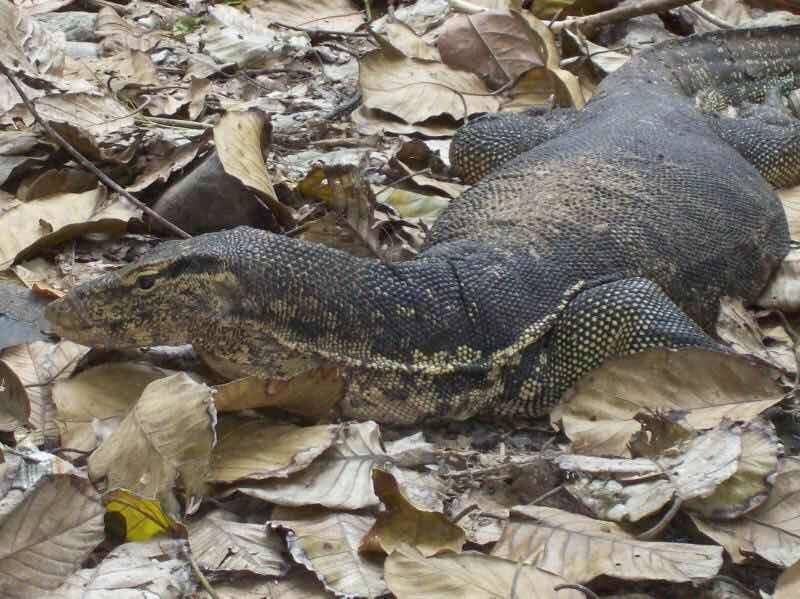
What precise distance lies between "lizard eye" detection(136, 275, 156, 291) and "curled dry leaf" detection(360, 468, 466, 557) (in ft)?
2.82

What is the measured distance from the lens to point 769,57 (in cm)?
550

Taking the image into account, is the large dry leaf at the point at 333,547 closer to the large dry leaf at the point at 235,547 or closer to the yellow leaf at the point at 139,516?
the large dry leaf at the point at 235,547

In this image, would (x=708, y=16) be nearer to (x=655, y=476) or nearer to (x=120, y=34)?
(x=120, y=34)

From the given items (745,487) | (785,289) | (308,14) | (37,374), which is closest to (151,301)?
(37,374)

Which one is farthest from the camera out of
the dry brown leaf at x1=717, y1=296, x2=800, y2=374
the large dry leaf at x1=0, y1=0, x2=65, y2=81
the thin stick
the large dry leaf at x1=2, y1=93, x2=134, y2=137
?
the large dry leaf at x1=0, y1=0, x2=65, y2=81

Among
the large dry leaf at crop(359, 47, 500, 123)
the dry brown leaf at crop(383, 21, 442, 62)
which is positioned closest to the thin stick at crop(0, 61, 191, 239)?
the large dry leaf at crop(359, 47, 500, 123)

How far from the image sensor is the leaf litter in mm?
2441

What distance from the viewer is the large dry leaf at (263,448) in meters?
2.79

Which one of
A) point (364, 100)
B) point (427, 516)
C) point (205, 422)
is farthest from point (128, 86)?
point (427, 516)

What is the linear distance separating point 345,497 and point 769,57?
375 cm

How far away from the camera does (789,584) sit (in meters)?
2.33

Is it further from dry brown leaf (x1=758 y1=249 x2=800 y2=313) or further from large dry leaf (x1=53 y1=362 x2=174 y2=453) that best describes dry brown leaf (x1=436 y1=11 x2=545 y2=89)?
large dry leaf (x1=53 y1=362 x2=174 y2=453)

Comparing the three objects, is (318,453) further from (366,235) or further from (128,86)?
(128,86)

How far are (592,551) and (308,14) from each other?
4.10 metres
